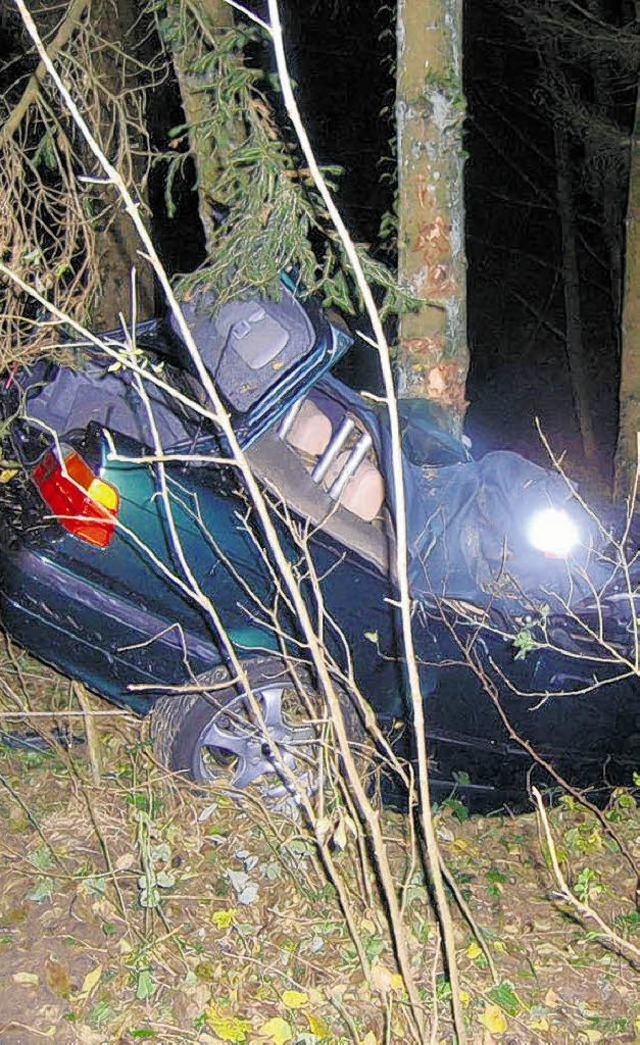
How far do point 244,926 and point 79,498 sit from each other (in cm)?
171

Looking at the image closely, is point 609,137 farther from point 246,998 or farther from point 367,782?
point 246,998

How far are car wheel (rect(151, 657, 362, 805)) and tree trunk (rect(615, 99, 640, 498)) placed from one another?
3.52 m

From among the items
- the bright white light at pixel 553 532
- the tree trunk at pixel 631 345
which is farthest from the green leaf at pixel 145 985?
the tree trunk at pixel 631 345

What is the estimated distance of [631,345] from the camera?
7.00 m

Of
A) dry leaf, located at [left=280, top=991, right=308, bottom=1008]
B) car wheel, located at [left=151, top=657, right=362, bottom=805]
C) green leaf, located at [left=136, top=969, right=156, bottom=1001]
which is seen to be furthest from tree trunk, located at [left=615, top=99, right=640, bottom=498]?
green leaf, located at [left=136, top=969, right=156, bottom=1001]

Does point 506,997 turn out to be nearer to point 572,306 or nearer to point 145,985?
point 145,985

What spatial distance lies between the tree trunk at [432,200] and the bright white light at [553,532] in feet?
3.24

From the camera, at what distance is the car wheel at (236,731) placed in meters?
4.11

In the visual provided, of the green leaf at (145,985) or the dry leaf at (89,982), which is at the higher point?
the green leaf at (145,985)

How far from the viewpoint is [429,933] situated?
3623mm

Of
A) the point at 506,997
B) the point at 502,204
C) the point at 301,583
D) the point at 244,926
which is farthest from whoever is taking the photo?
the point at 502,204

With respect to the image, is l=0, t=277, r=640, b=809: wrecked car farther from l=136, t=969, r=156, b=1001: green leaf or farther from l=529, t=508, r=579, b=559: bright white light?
l=136, t=969, r=156, b=1001: green leaf

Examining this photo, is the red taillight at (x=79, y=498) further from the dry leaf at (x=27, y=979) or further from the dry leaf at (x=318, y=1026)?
the dry leaf at (x=318, y=1026)

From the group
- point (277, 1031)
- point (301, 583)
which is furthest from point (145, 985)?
point (301, 583)
